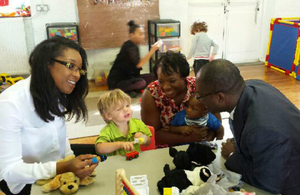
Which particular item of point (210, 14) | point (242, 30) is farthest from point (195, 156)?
point (242, 30)

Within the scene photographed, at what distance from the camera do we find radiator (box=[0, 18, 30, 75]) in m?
4.68

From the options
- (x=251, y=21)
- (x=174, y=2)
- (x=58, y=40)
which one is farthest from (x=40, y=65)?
(x=251, y=21)

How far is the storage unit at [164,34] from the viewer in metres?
4.81

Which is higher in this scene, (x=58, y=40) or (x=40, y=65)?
(x=58, y=40)

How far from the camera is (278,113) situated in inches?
44.4

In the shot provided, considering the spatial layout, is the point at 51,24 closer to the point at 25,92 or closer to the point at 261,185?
the point at 25,92

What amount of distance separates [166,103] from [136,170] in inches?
25.6

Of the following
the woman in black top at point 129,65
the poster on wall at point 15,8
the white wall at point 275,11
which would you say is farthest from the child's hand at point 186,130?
the white wall at point 275,11

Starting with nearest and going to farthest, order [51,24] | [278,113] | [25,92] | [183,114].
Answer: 1. [278,113]
2. [25,92]
3. [183,114]
4. [51,24]

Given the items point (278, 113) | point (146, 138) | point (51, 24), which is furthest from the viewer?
point (51, 24)

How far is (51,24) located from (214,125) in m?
3.71

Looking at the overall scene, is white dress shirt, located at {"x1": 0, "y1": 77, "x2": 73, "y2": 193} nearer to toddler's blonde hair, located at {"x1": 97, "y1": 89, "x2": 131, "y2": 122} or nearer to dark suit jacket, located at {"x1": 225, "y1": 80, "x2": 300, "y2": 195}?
toddler's blonde hair, located at {"x1": 97, "y1": 89, "x2": 131, "y2": 122}

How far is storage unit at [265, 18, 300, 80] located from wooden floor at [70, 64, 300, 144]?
14 centimetres

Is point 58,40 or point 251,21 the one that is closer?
point 58,40
